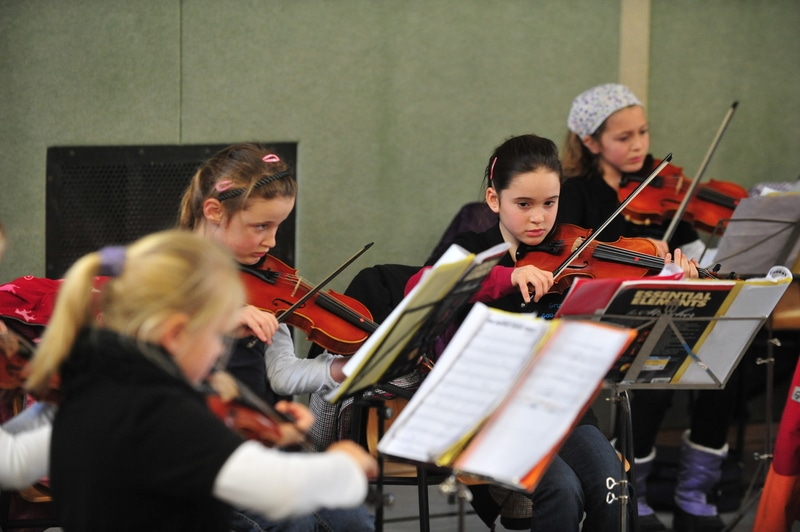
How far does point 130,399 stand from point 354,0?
99.5 inches

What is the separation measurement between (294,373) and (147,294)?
2.93ft

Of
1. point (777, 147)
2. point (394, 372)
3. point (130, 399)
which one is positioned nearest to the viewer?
point (130, 399)

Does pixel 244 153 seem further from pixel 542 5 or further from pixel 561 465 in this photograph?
pixel 542 5

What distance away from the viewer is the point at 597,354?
1499mm

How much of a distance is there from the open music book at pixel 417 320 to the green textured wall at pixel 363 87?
1.77 meters

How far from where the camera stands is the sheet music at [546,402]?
150 centimetres

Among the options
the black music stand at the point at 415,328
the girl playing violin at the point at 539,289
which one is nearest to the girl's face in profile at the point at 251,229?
the girl playing violin at the point at 539,289

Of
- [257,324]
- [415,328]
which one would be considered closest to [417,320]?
[415,328]

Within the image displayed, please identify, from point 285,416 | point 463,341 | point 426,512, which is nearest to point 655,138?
point 426,512

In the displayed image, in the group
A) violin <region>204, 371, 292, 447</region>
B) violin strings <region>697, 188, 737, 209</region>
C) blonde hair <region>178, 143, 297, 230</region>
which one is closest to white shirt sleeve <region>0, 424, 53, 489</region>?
violin <region>204, 371, 292, 447</region>

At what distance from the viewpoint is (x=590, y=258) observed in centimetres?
258

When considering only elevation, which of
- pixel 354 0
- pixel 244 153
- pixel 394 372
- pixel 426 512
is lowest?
pixel 426 512

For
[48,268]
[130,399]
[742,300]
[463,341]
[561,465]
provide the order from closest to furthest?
[130,399], [463,341], [742,300], [561,465], [48,268]

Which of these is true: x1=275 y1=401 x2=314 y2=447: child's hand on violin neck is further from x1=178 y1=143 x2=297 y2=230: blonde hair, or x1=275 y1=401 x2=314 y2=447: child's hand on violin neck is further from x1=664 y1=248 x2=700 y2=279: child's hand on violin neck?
x1=664 y1=248 x2=700 y2=279: child's hand on violin neck
